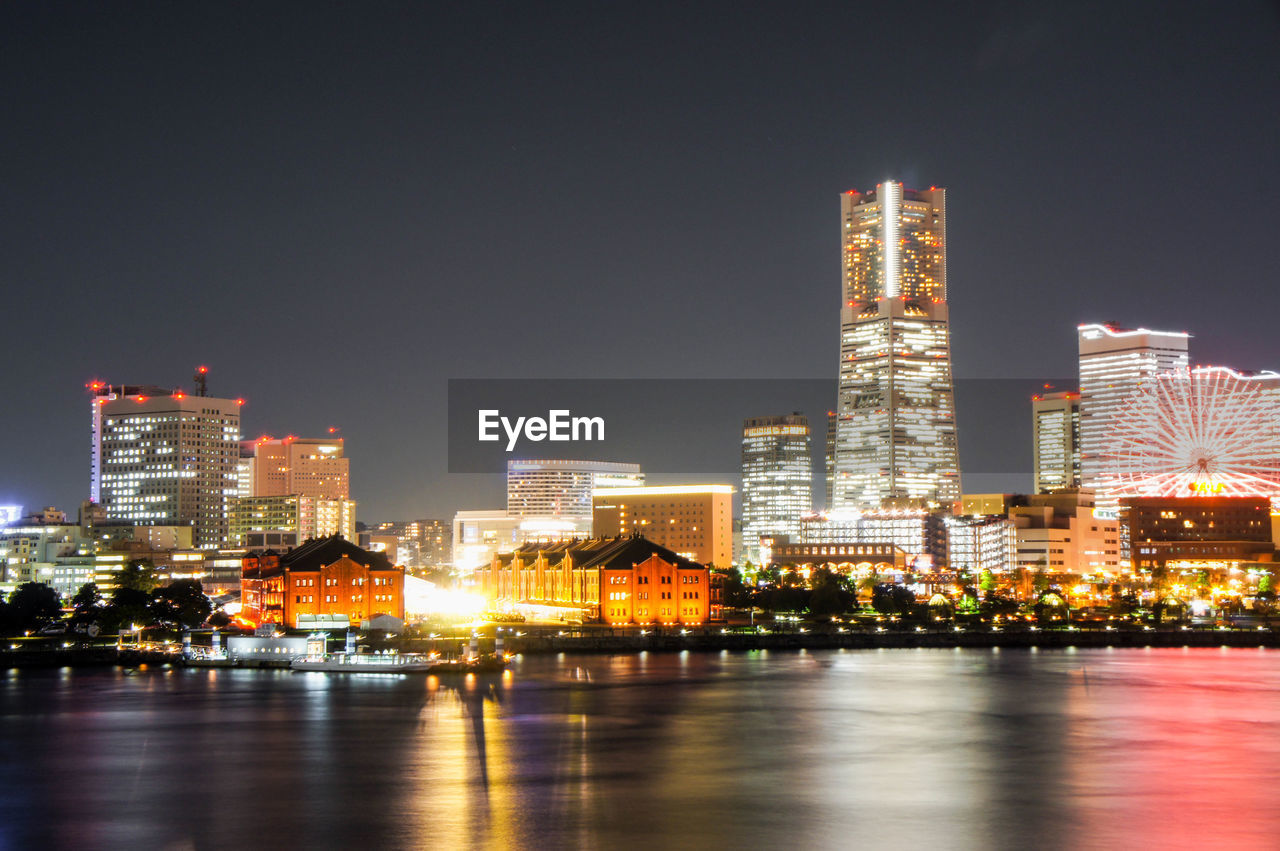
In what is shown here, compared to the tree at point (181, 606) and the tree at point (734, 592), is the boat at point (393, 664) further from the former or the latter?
the tree at point (734, 592)

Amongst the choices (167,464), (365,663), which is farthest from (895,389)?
(365,663)

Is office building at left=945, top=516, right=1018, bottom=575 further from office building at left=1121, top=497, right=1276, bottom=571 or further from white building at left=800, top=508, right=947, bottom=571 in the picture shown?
office building at left=1121, top=497, right=1276, bottom=571

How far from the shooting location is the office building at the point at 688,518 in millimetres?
152875

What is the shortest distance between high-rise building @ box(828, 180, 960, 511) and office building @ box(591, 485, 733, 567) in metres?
34.9

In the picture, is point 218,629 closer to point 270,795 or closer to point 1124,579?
point 270,795

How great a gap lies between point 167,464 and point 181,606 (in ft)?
259

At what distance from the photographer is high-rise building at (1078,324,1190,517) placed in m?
194

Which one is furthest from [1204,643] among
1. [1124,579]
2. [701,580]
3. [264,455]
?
[264,455]

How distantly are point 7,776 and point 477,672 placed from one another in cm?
2974

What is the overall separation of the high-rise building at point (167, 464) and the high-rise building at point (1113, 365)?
371 ft

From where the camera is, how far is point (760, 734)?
43.2 metres

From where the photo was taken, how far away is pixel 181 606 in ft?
279

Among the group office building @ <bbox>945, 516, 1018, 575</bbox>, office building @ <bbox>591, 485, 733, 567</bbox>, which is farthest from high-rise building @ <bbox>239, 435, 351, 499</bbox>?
office building @ <bbox>945, 516, 1018, 575</bbox>

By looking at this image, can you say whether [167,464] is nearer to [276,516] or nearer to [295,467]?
[276,516]
